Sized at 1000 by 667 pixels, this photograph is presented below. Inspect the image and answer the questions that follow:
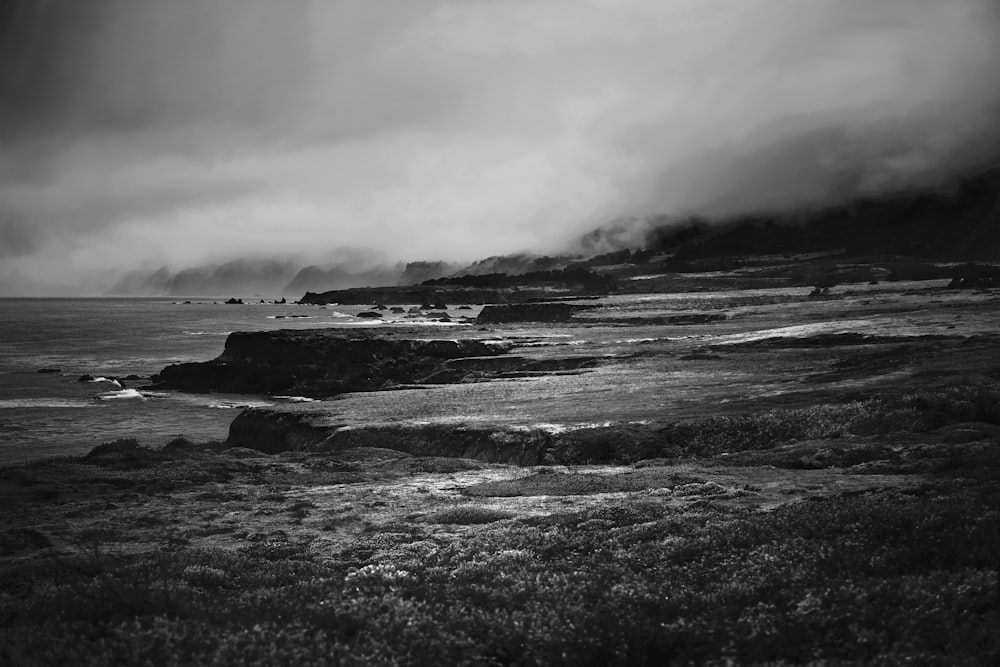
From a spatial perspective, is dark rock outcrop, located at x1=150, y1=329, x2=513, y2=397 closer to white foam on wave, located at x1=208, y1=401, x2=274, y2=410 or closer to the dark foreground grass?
white foam on wave, located at x1=208, y1=401, x2=274, y2=410

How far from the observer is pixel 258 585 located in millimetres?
13539

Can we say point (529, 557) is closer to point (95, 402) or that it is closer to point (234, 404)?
point (234, 404)

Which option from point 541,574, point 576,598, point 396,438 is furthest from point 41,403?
point 576,598

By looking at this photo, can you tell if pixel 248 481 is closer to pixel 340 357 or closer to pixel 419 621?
pixel 419 621

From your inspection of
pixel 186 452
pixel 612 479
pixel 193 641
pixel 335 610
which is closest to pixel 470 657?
pixel 335 610

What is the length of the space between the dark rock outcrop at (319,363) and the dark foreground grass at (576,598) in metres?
53.9

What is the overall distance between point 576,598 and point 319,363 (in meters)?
70.9

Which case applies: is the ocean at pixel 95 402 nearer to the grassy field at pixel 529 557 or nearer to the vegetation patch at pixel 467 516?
the grassy field at pixel 529 557

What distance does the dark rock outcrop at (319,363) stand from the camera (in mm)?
73625

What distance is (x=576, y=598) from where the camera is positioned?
12.1 metres

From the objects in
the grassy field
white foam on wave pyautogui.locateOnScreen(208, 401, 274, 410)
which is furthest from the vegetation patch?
white foam on wave pyautogui.locateOnScreen(208, 401, 274, 410)

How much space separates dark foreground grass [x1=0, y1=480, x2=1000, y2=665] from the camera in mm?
10320

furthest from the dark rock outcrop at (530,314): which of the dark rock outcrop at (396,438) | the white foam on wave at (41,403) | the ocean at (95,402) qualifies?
the dark rock outcrop at (396,438)

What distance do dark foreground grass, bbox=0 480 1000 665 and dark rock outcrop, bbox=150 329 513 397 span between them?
53882 mm
